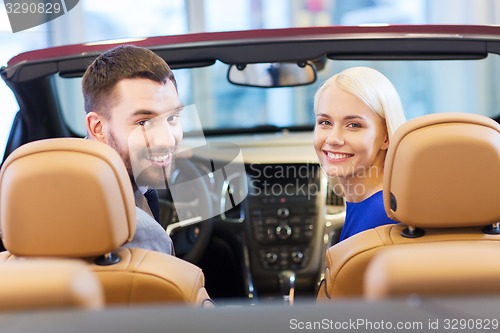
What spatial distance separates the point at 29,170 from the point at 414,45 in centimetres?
136

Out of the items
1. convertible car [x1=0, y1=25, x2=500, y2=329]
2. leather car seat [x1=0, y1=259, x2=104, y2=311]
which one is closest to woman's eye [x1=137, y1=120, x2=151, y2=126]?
convertible car [x1=0, y1=25, x2=500, y2=329]

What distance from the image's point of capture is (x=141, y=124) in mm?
2336

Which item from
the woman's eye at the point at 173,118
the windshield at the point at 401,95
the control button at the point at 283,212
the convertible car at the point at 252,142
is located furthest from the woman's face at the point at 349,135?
the windshield at the point at 401,95

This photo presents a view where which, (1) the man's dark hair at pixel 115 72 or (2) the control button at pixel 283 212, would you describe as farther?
(2) the control button at pixel 283 212

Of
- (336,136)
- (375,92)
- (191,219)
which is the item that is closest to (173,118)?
(336,136)

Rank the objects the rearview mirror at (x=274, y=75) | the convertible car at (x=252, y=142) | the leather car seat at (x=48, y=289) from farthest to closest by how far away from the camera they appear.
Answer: the rearview mirror at (x=274, y=75) → the convertible car at (x=252, y=142) → the leather car seat at (x=48, y=289)

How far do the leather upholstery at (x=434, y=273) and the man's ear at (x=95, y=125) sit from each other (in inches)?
51.1

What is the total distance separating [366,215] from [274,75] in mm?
950

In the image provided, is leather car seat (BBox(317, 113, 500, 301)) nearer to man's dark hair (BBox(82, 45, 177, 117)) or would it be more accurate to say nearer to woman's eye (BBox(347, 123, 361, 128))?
woman's eye (BBox(347, 123, 361, 128))

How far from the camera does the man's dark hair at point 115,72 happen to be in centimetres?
235

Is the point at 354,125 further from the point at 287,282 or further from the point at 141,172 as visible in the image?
the point at 287,282

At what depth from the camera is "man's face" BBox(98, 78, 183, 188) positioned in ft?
7.63

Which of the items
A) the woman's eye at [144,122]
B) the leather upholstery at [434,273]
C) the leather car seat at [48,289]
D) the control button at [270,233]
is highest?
the leather car seat at [48,289]

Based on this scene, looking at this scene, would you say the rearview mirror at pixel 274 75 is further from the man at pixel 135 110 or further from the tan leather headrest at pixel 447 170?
the tan leather headrest at pixel 447 170
